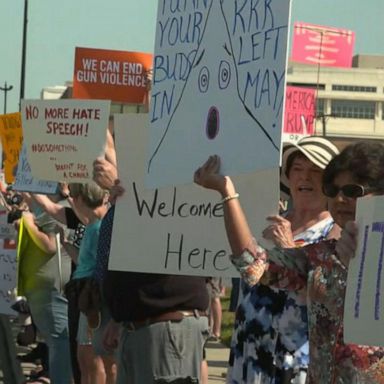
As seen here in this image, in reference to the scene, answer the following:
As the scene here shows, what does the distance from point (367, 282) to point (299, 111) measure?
13.2 metres

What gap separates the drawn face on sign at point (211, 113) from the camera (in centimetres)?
367

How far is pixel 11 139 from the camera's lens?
1090 cm

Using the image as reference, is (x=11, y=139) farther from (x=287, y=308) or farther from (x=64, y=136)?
(x=287, y=308)

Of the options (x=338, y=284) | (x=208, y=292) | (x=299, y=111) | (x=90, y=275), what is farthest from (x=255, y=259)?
(x=299, y=111)

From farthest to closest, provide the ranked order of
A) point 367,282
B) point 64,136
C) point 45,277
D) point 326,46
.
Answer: point 326,46 → point 45,277 → point 64,136 → point 367,282

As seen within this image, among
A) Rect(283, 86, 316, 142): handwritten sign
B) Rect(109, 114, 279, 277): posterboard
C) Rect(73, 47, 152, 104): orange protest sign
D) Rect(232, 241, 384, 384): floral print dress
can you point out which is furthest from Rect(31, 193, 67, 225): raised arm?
Rect(283, 86, 316, 142): handwritten sign

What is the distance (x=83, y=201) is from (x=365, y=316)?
13.8 ft

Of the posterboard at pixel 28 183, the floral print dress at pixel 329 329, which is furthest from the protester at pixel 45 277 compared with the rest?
the floral print dress at pixel 329 329

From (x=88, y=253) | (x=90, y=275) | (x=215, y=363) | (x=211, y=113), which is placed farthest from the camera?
(x=215, y=363)

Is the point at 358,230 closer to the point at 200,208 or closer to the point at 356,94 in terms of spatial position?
the point at 200,208

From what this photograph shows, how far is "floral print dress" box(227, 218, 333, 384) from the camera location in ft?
13.3

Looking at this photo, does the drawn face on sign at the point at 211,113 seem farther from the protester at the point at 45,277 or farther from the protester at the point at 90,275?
the protester at the point at 45,277

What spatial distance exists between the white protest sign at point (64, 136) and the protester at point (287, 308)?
2.52m

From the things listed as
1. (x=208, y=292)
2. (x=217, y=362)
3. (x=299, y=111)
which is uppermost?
(x=299, y=111)
